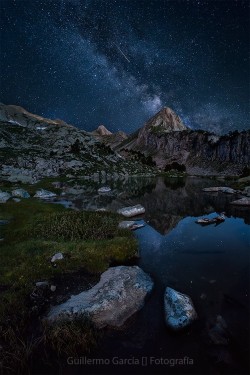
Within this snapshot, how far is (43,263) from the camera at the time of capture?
730 inches

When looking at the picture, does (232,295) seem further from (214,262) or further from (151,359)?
(151,359)

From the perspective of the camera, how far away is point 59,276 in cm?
1728

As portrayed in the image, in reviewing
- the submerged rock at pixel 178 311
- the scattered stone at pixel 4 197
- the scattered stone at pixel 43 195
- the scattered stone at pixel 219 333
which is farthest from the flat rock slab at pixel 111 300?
the scattered stone at pixel 43 195

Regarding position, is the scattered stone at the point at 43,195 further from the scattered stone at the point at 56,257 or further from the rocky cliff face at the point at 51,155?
the scattered stone at the point at 56,257

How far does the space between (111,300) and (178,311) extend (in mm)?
3720

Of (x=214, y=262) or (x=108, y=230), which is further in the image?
(x=108, y=230)

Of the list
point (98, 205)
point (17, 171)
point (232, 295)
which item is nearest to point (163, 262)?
point (232, 295)

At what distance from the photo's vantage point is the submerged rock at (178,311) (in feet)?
40.2

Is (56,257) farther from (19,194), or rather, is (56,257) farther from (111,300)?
(19,194)

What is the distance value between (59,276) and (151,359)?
892 centimetres

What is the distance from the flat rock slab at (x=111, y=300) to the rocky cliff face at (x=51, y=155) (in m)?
68.2

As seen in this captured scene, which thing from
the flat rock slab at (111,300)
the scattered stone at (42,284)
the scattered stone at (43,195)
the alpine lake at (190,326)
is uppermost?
the scattered stone at (43,195)

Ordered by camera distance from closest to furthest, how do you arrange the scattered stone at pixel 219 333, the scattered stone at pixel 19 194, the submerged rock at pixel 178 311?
the scattered stone at pixel 219 333
the submerged rock at pixel 178 311
the scattered stone at pixel 19 194

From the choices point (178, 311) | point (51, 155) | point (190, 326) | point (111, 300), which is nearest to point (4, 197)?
point (111, 300)
